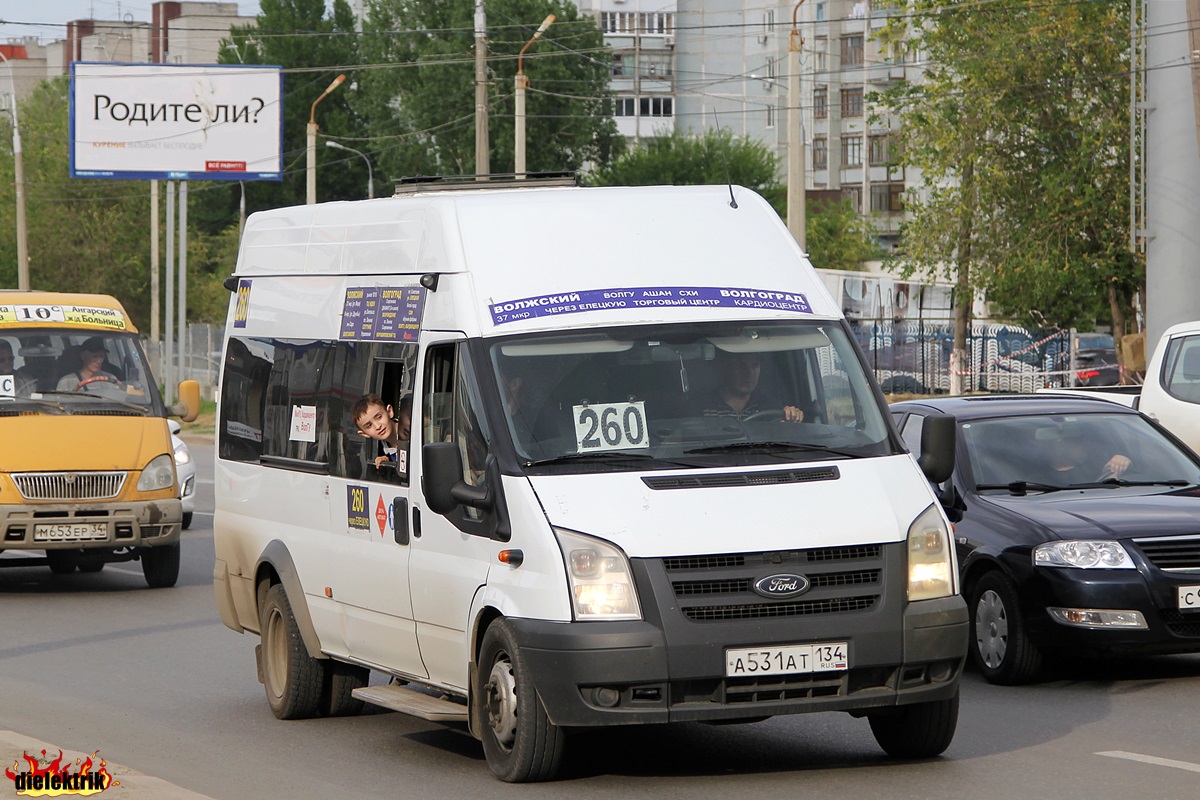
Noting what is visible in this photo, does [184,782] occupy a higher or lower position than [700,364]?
lower

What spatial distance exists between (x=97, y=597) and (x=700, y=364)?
917cm

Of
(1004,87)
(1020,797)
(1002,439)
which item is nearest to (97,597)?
(1002,439)

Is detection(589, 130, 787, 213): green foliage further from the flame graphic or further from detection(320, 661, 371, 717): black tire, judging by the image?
the flame graphic

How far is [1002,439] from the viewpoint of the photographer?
11.2 metres

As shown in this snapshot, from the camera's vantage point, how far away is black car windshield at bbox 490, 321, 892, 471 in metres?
7.62

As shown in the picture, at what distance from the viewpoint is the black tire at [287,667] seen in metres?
9.59

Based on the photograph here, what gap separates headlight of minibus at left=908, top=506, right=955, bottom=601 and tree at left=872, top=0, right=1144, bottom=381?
32.7 m

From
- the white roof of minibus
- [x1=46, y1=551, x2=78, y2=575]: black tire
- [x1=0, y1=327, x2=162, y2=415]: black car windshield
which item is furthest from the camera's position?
[x1=46, y1=551, x2=78, y2=575]: black tire

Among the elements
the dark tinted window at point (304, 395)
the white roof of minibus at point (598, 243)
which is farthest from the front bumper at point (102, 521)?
the white roof of minibus at point (598, 243)

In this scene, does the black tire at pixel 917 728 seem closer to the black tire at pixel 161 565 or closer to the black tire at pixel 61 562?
the black tire at pixel 161 565

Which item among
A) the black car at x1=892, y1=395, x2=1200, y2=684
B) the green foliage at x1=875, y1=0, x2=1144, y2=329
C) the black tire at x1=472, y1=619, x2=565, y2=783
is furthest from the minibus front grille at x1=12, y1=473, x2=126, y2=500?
the green foliage at x1=875, y1=0, x2=1144, y2=329

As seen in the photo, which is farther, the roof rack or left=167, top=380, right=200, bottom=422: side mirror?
left=167, top=380, right=200, bottom=422: side mirror

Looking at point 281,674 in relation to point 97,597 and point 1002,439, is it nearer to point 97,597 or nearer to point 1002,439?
point 1002,439

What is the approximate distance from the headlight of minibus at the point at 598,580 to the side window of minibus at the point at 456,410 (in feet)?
2.09
